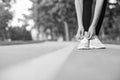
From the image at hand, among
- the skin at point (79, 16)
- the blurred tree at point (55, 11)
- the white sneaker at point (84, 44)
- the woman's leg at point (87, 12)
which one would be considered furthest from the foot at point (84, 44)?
the blurred tree at point (55, 11)

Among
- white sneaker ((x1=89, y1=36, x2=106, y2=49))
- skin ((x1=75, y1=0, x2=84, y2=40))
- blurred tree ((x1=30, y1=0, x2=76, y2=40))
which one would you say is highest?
blurred tree ((x1=30, y1=0, x2=76, y2=40))

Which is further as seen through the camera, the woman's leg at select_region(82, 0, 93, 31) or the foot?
the woman's leg at select_region(82, 0, 93, 31)

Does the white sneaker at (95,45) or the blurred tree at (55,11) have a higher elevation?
the blurred tree at (55,11)

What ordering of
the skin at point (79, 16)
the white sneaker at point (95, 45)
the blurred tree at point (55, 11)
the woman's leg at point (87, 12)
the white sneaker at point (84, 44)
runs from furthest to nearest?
the blurred tree at point (55, 11) < the woman's leg at point (87, 12) < the skin at point (79, 16) < the white sneaker at point (95, 45) < the white sneaker at point (84, 44)

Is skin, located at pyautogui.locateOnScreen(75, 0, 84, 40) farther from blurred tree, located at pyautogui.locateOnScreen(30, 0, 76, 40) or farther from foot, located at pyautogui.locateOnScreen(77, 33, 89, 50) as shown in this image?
blurred tree, located at pyautogui.locateOnScreen(30, 0, 76, 40)

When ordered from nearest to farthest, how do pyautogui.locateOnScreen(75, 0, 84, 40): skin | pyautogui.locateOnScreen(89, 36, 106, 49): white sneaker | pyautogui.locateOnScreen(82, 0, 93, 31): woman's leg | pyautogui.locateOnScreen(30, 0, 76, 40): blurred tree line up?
1. pyautogui.locateOnScreen(89, 36, 106, 49): white sneaker
2. pyautogui.locateOnScreen(75, 0, 84, 40): skin
3. pyautogui.locateOnScreen(82, 0, 93, 31): woman's leg
4. pyautogui.locateOnScreen(30, 0, 76, 40): blurred tree

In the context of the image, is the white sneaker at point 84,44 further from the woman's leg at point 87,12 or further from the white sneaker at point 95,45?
the woman's leg at point 87,12

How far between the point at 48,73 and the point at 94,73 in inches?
9.6

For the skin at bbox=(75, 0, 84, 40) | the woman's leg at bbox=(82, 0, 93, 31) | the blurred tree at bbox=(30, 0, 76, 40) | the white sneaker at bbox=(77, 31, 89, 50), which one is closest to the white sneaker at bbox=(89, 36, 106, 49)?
the white sneaker at bbox=(77, 31, 89, 50)

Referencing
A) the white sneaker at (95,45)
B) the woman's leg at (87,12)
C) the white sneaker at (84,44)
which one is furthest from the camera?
the woman's leg at (87,12)

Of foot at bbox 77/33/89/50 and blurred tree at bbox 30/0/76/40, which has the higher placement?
blurred tree at bbox 30/0/76/40

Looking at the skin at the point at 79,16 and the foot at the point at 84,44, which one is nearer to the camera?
the foot at the point at 84,44

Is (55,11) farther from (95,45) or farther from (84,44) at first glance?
(84,44)

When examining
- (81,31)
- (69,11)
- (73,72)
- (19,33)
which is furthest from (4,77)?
(19,33)
